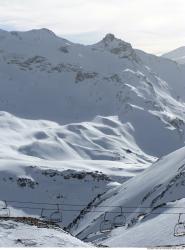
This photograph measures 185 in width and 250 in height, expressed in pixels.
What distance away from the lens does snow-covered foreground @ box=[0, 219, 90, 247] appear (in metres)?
21.4

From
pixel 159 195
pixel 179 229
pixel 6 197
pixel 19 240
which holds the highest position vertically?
pixel 6 197

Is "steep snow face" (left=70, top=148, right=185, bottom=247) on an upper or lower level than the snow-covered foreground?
upper

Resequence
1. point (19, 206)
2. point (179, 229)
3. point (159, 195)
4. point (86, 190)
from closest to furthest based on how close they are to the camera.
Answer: point (179, 229), point (159, 195), point (19, 206), point (86, 190)

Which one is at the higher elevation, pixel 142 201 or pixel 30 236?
pixel 142 201

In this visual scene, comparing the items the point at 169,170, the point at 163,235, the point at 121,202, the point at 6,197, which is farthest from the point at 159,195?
the point at 6,197

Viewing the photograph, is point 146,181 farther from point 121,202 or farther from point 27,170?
point 27,170

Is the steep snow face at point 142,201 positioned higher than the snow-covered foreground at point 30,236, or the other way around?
the steep snow face at point 142,201

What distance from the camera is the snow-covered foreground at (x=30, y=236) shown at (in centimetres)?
2142

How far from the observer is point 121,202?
96875mm

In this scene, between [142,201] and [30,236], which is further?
[142,201]

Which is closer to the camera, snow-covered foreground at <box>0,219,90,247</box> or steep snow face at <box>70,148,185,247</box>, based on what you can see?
snow-covered foreground at <box>0,219,90,247</box>

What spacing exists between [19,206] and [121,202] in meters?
68.2

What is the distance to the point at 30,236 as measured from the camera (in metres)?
22.6

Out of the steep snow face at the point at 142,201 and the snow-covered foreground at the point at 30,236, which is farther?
the steep snow face at the point at 142,201
